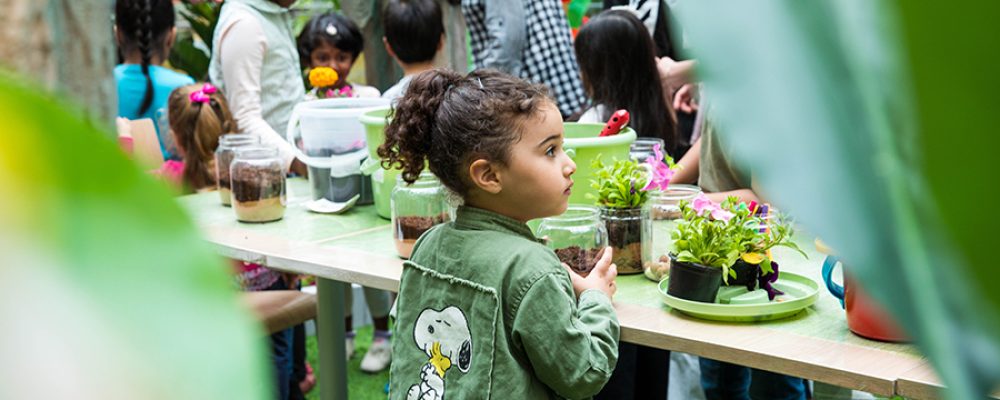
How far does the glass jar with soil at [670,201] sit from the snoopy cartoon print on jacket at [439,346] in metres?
0.68

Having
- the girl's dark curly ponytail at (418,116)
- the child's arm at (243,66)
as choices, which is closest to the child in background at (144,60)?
the child's arm at (243,66)

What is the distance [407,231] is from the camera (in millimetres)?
2102

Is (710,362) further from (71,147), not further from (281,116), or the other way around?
(71,147)

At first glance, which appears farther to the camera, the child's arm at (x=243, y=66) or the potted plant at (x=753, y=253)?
the child's arm at (x=243, y=66)

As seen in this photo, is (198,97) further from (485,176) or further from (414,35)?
(485,176)

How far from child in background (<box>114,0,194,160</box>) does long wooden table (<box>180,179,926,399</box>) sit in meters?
0.57

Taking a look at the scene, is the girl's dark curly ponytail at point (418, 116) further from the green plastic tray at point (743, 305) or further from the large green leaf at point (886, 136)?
the large green leaf at point (886, 136)

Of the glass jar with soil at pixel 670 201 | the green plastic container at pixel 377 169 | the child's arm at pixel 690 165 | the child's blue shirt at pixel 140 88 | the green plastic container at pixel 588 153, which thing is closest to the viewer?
the green plastic container at pixel 588 153

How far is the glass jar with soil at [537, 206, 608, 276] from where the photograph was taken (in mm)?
1892

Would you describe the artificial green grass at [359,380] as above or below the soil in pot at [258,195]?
below

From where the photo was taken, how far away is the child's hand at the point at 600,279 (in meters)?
1.75

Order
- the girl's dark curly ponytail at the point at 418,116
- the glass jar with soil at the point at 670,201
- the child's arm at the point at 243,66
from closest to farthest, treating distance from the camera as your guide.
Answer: the girl's dark curly ponytail at the point at 418,116 < the glass jar with soil at the point at 670,201 < the child's arm at the point at 243,66

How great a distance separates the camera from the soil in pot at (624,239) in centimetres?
197

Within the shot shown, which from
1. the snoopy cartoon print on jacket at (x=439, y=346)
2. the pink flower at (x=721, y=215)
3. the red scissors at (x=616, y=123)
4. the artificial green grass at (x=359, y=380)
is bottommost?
the artificial green grass at (x=359, y=380)
